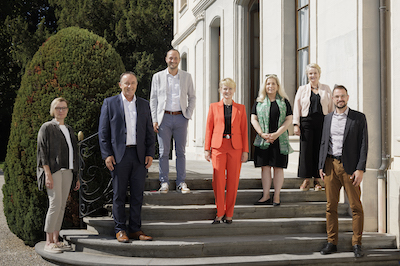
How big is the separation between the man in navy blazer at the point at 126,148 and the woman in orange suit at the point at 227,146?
820 millimetres

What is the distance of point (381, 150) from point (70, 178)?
4166 mm

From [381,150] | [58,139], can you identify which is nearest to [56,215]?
[58,139]

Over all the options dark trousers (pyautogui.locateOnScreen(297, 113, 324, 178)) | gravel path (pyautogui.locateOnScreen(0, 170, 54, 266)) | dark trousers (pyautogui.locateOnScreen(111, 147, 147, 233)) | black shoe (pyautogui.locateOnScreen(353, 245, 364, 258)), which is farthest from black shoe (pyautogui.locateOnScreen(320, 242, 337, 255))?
gravel path (pyautogui.locateOnScreen(0, 170, 54, 266))

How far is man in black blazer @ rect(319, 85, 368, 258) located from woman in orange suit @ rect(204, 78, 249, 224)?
1.03 m

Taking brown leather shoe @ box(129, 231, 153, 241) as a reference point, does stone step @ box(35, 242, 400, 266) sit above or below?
below

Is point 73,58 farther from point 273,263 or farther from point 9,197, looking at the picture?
point 273,263

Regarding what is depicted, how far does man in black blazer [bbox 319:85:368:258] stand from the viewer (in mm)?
4688

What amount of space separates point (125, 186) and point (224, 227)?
55.4 inches

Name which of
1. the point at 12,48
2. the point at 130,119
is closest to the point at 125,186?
the point at 130,119

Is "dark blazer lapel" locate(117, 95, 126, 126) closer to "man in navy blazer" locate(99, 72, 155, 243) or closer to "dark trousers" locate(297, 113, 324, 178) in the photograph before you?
"man in navy blazer" locate(99, 72, 155, 243)

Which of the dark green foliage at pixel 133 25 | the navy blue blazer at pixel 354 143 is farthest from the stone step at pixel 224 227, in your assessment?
the dark green foliage at pixel 133 25

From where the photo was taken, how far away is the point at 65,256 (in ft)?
15.8

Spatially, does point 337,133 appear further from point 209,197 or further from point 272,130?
point 209,197

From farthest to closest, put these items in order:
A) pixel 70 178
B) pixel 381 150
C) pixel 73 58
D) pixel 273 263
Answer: pixel 73 58, pixel 381 150, pixel 70 178, pixel 273 263
